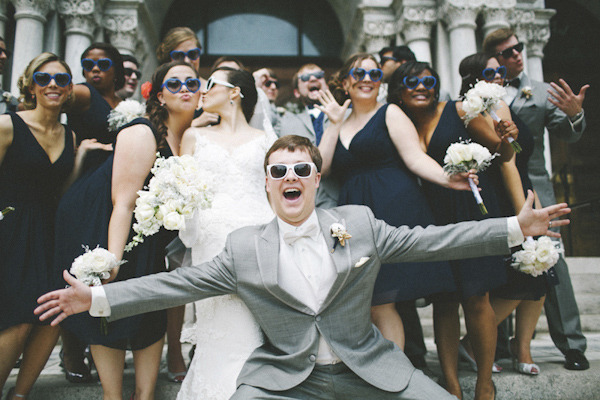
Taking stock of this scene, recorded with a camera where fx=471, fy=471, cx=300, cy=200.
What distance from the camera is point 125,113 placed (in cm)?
354

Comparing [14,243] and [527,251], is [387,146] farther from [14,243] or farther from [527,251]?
[14,243]

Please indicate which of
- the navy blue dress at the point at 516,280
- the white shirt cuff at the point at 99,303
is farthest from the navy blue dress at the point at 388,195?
the white shirt cuff at the point at 99,303

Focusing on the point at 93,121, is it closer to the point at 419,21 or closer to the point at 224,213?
the point at 224,213

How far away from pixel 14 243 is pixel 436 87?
317 centimetres

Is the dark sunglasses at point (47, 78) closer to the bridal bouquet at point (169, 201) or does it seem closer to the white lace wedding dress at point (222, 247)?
the white lace wedding dress at point (222, 247)

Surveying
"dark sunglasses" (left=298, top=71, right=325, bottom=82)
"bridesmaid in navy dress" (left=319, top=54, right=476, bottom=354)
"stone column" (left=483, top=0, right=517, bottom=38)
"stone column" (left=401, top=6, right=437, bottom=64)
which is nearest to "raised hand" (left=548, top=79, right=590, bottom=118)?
"bridesmaid in navy dress" (left=319, top=54, right=476, bottom=354)

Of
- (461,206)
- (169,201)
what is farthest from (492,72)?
(169,201)

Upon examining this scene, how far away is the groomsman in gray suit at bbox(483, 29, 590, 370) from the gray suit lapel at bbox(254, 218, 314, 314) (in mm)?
2620

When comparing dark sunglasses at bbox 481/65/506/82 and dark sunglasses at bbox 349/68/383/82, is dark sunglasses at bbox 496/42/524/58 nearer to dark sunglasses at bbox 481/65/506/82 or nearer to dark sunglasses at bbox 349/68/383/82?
dark sunglasses at bbox 481/65/506/82

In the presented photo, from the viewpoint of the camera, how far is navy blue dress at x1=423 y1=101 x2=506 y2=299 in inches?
126

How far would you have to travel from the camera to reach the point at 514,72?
446 cm

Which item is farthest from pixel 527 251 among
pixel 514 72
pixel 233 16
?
pixel 233 16

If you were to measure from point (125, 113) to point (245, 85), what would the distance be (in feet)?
3.04

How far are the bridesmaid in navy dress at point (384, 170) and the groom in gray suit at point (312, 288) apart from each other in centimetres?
56
